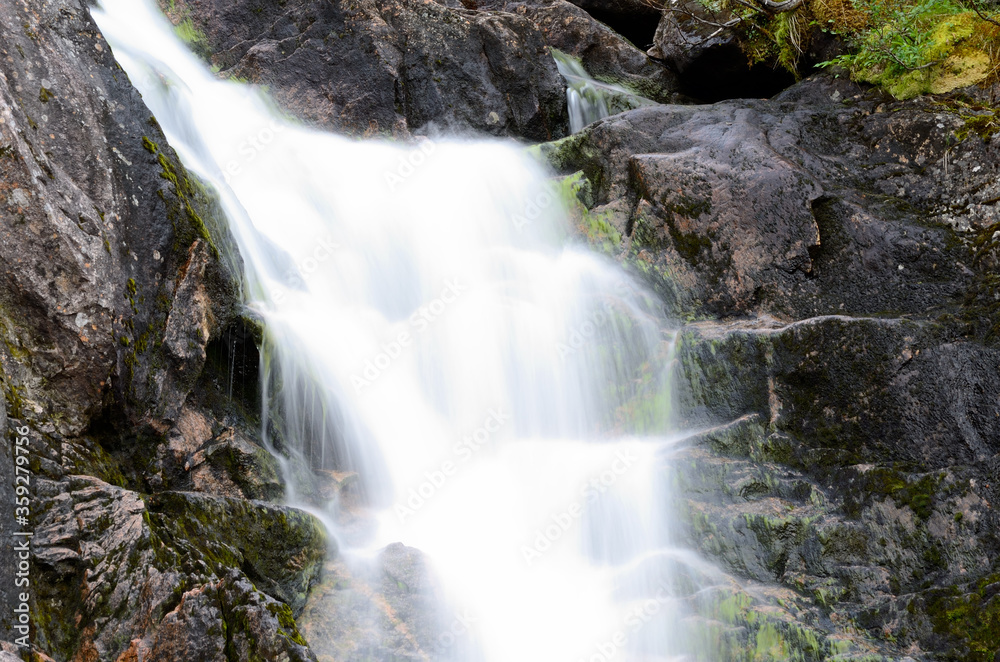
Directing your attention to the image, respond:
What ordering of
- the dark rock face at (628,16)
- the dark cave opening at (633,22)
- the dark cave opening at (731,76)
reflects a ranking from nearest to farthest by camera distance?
the dark cave opening at (731,76)
the dark rock face at (628,16)
the dark cave opening at (633,22)

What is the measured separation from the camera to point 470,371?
5715 mm

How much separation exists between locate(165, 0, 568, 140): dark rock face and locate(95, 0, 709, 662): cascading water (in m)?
0.79

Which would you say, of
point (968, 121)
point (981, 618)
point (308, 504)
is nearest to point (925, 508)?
point (981, 618)

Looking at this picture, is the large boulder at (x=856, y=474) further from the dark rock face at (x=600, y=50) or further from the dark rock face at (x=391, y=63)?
the dark rock face at (x=600, y=50)

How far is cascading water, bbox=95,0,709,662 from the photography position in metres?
4.42

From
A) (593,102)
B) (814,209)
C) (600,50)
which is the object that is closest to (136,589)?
(814,209)

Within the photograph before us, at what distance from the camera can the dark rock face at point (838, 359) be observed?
A: 4.07 m

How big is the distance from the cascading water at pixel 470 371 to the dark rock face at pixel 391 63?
2.61 ft

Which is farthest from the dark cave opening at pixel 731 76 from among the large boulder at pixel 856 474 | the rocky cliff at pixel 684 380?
the large boulder at pixel 856 474

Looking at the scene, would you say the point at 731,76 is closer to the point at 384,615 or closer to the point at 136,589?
the point at 384,615

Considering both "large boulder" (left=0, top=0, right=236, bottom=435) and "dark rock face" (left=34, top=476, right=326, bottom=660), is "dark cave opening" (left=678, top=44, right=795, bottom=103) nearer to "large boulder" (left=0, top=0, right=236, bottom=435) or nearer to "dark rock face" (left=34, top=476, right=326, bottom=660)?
"large boulder" (left=0, top=0, right=236, bottom=435)

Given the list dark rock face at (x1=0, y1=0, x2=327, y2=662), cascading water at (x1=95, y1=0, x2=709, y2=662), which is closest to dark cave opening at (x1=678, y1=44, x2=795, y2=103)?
cascading water at (x1=95, y1=0, x2=709, y2=662)

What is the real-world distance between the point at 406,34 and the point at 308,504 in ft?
21.5

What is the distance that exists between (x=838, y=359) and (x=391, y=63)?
6.38m
